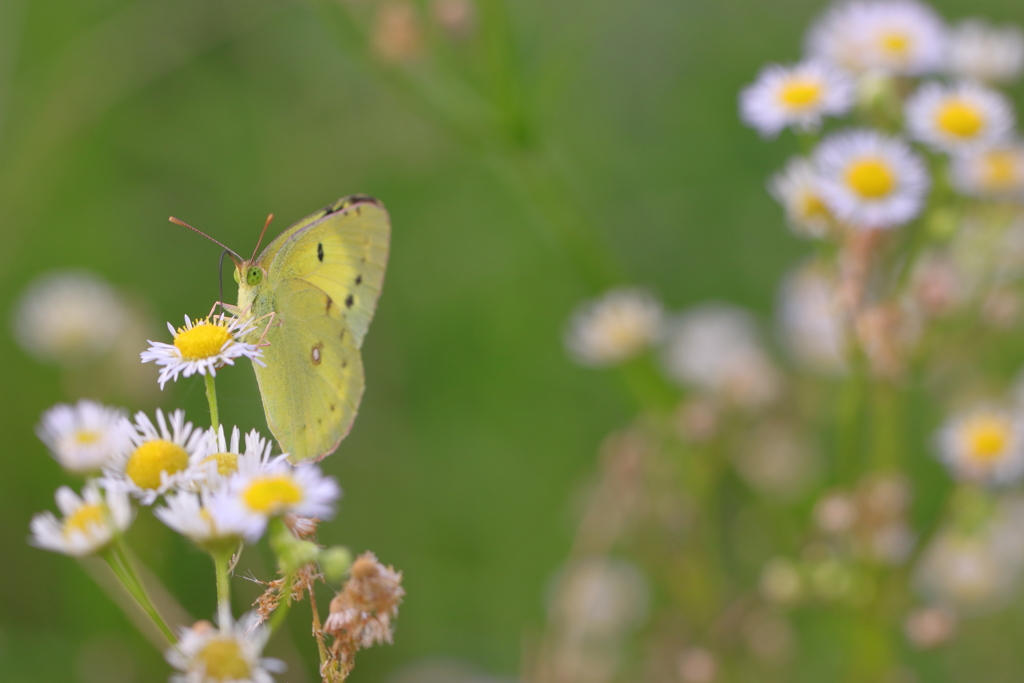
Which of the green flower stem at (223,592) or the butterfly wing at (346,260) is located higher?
the butterfly wing at (346,260)

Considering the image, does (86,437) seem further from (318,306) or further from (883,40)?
(883,40)

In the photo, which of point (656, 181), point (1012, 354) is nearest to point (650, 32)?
point (656, 181)

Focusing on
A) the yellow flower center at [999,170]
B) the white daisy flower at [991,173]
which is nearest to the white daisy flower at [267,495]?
the white daisy flower at [991,173]

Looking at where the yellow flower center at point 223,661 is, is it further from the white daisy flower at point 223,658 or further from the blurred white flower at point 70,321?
the blurred white flower at point 70,321

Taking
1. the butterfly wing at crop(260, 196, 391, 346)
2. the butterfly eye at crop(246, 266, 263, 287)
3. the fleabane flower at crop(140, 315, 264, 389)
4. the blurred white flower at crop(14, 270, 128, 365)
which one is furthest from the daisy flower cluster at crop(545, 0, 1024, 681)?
the blurred white flower at crop(14, 270, 128, 365)

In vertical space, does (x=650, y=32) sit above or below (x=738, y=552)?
above

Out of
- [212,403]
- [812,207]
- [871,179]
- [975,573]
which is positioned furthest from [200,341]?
[975,573]

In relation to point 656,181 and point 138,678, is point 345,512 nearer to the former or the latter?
point 138,678

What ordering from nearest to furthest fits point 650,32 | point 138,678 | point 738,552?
point 138,678 < point 738,552 < point 650,32
